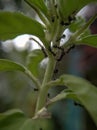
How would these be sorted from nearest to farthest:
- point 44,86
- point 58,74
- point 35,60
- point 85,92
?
point 85,92
point 44,86
point 35,60
point 58,74

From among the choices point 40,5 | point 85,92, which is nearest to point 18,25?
point 40,5

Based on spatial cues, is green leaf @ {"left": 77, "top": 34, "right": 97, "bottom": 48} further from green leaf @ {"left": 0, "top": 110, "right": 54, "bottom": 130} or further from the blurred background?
the blurred background

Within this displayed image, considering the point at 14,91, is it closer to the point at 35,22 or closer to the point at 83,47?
the point at 83,47

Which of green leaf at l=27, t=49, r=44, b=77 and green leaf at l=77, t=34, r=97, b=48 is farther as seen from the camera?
green leaf at l=27, t=49, r=44, b=77

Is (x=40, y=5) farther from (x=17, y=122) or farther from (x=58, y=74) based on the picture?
(x=58, y=74)

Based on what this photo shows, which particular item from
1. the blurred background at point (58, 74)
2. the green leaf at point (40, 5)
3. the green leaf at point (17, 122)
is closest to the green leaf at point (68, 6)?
the green leaf at point (40, 5)

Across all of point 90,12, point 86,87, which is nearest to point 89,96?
point 86,87

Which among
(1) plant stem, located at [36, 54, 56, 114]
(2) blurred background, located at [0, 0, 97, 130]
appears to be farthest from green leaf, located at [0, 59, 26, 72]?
(2) blurred background, located at [0, 0, 97, 130]
